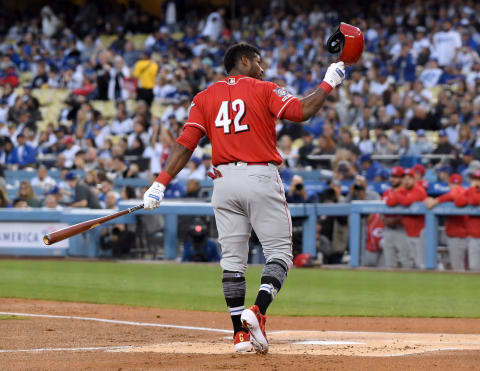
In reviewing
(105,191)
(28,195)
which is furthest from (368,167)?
(28,195)

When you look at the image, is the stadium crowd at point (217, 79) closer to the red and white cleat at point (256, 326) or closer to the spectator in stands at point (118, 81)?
the spectator in stands at point (118, 81)

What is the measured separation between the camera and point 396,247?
1420 centimetres

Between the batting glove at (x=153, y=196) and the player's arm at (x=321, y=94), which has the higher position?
the player's arm at (x=321, y=94)

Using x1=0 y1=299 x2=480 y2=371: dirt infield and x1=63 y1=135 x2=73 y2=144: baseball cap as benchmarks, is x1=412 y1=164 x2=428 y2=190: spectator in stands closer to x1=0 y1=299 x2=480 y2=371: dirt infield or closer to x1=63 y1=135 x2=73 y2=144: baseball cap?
x1=0 y1=299 x2=480 y2=371: dirt infield

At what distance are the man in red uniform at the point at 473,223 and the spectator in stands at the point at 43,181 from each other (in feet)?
27.8

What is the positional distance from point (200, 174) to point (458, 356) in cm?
1236

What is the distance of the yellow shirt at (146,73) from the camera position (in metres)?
23.1

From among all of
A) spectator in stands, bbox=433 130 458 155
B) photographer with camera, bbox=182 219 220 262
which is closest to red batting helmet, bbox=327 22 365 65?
photographer with camera, bbox=182 219 220 262

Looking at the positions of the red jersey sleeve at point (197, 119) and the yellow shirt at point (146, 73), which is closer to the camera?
the red jersey sleeve at point (197, 119)

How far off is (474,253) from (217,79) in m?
9.66

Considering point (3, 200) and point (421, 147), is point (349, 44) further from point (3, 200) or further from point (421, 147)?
point (3, 200)

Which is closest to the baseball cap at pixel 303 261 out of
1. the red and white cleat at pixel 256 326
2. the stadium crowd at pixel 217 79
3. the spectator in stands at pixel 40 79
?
the stadium crowd at pixel 217 79

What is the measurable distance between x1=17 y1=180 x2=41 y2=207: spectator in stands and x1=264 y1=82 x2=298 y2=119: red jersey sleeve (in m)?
11.8

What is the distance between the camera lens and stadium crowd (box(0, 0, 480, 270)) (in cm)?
1686
